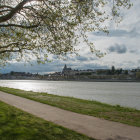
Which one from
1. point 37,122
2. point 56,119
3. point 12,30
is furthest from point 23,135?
point 12,30

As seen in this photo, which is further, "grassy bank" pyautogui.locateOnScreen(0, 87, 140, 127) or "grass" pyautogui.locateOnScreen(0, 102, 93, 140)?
"grassy bank" pyautogui.locateOnScreen(0, 87, 140, 127)

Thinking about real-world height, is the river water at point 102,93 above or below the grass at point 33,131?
below

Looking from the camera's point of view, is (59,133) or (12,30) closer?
(59,133)

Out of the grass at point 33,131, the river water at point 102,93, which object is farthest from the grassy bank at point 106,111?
the river water at point 102,93

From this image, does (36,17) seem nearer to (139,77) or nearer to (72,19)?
(72,19)

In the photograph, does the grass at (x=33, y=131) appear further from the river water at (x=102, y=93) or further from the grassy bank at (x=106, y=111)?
the river water at (x=102, y=93)

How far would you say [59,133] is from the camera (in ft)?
22.5

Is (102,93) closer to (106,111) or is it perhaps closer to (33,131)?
(106,111)

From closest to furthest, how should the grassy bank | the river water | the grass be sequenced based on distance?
the grass, the grassy bank, the river water

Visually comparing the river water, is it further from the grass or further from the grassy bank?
the grass

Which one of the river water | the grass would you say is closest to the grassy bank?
the grass

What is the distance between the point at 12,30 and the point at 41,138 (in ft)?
30.0

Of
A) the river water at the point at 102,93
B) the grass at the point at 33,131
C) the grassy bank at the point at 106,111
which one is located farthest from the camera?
the river water at the point at 102,93

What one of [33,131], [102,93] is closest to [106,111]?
[33,131]
